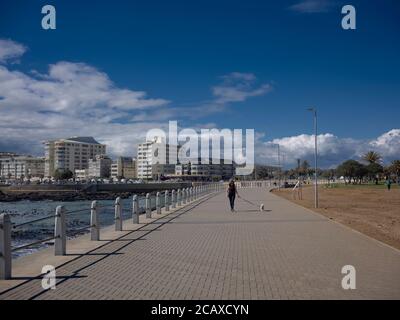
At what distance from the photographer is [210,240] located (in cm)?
1300

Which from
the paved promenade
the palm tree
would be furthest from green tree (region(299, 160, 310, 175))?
the paved promenade

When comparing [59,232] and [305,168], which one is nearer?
[59,232]

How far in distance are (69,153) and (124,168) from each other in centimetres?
2261

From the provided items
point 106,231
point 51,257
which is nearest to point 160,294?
point 51,257

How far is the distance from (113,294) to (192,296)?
116cm

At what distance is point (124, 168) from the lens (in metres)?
191

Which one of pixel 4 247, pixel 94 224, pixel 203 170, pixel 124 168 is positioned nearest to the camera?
pixel 4 247

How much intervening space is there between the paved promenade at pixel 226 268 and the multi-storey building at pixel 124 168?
178 metres

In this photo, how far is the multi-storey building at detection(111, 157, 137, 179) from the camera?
7480 inches

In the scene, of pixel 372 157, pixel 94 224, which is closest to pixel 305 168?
pixel 372 157

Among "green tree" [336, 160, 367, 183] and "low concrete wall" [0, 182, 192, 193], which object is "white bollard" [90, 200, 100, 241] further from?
"green tree" [336, 160, 367, 183]

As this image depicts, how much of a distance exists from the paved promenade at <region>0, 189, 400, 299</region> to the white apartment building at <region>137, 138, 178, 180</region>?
147 metres

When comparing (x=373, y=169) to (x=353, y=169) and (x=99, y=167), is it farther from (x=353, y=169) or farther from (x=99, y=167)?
(x=99, y=167)

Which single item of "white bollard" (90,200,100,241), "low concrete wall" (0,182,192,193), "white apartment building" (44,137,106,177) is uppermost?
"white apartment building" (44,137,106,177)
